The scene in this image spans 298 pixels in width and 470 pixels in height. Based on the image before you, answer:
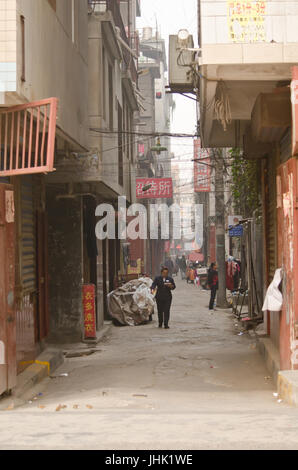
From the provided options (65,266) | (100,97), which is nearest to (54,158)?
(100,97)

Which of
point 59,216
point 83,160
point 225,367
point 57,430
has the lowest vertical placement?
point 225,367

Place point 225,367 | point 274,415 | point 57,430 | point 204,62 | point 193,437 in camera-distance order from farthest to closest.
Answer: point 225,367 < point 204,62 < point 274,415 < point 57,430 < point 193,437

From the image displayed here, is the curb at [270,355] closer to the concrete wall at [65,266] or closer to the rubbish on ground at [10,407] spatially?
the rubbish on ground at [10,407]

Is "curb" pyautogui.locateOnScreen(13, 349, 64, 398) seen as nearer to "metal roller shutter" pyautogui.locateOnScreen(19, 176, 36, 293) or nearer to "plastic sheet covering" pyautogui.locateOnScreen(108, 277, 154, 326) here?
"metal roller shutter" pyautogui.locateOnScreen(19, 176, 36, 293)

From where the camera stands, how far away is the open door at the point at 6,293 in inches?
336

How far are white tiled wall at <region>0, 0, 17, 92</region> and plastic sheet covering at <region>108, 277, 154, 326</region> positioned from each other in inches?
476

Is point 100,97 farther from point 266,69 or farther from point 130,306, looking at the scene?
point 266,69

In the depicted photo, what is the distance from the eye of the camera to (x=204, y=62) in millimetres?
9148

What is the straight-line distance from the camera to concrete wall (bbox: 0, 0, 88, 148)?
823 cm

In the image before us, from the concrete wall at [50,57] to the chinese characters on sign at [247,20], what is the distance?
2637 millimetres

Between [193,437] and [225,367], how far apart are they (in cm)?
702

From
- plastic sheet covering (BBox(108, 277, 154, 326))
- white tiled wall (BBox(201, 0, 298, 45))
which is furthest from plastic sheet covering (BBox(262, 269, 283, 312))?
plastic sheet covering (BBox(108, 277, 154, 326))

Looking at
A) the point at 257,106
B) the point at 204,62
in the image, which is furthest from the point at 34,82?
the point at 257,106
